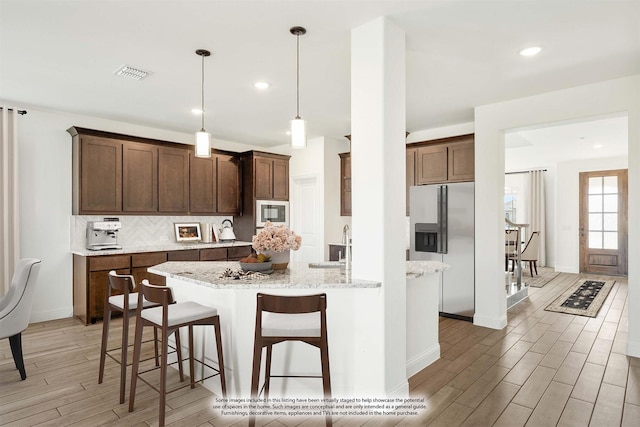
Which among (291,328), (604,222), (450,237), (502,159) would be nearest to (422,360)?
(291,328)

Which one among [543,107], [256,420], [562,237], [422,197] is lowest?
[256,420]

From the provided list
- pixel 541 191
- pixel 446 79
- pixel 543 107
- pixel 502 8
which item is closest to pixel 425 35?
pixel 502 8

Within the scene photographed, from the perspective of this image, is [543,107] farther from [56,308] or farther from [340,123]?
[56,308]

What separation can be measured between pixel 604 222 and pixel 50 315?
10618mm

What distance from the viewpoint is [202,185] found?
5824 mm

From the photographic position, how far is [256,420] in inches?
96.1

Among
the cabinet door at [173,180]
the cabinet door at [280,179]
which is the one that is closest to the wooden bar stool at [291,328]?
the cabinet door at [173,180]

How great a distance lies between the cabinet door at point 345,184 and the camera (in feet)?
21.0

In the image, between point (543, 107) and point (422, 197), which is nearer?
point (543, 107)

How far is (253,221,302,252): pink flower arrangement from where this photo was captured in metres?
2.86

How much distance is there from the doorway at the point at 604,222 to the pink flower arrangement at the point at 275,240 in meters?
8.59

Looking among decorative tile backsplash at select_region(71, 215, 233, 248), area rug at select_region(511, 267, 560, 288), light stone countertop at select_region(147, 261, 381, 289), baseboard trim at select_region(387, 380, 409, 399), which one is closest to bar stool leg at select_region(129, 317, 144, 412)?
light stone countertop at select_region(147, 261, 381, 289)

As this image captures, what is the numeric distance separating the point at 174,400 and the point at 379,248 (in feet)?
5.97

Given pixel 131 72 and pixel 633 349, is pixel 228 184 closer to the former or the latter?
pixel 131 72
